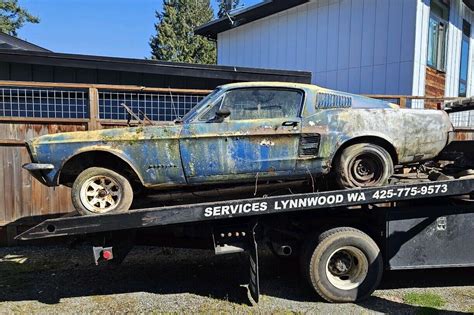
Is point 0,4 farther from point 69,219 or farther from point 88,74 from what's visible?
point 69,219

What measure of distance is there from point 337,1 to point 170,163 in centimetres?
890

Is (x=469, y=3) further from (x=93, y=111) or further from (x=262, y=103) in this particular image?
(x=93, y=111)

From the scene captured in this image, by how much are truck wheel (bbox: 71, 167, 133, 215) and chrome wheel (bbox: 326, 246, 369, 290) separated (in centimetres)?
241

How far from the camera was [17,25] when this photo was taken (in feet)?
119

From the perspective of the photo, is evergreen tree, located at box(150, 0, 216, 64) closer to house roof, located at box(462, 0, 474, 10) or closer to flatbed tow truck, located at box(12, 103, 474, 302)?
house roof, located at box(462, 0, 474, 10)

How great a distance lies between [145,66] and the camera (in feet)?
30.7

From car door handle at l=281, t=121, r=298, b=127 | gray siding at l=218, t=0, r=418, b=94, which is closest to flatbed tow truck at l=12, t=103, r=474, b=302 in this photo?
car door handle at l=281, t=121, r=298, b=127

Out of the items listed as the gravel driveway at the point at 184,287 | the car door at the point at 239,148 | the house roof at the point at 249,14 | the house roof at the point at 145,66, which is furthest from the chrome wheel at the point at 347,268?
the house roof at the point at 249,14

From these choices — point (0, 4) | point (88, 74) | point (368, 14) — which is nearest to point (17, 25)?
point (0, 4)

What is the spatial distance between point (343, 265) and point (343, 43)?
8076mm

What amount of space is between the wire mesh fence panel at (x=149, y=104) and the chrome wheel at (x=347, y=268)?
13.5ft

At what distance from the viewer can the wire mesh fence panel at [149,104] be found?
788cm

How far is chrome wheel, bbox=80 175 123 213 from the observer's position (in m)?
4.43

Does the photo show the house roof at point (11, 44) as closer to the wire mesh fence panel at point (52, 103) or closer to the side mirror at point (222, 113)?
the wire mesh fence panel at point (52, 103)
